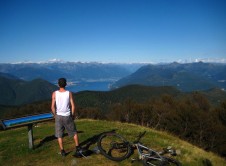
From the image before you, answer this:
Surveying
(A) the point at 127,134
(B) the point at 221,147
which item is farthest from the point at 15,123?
(B) the point at 221,147

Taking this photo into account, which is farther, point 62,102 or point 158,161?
point 62,102

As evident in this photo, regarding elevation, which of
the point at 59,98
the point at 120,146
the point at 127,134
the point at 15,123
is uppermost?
the point at 59,98

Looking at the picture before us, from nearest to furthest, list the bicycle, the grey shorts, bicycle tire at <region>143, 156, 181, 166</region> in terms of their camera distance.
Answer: bicycle tire at <region>143, 156, 181, 166</region> → the bicycle → the grey shorts

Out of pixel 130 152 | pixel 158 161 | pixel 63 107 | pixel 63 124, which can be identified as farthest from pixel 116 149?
pixel 63 107

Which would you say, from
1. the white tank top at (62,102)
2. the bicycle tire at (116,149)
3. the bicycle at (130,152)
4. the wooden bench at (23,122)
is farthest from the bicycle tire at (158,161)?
the wooden bench at (23,122)

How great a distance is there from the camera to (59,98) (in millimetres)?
9805

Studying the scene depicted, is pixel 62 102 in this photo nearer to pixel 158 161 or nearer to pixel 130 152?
pixel 130 152

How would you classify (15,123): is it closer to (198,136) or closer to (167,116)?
(198,136)

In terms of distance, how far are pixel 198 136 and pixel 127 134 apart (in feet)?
173

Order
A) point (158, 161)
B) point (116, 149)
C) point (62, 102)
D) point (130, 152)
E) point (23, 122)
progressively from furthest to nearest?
point (23, 122) → point (116, 149) → point (130, 152) → point (62, 102) → point (158, 161)

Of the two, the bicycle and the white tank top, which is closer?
the bicycle

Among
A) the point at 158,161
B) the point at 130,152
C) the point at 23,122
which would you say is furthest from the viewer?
the point at 23,122

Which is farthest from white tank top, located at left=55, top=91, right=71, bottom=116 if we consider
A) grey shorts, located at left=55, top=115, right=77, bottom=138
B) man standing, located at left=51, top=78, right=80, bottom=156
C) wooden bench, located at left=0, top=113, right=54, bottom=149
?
wooden bench, located at left=0, top=113, right=54, bottom=149

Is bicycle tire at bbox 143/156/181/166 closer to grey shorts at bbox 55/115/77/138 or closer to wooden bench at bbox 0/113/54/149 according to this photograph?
grey shorts at bbox 55/115/77/138
